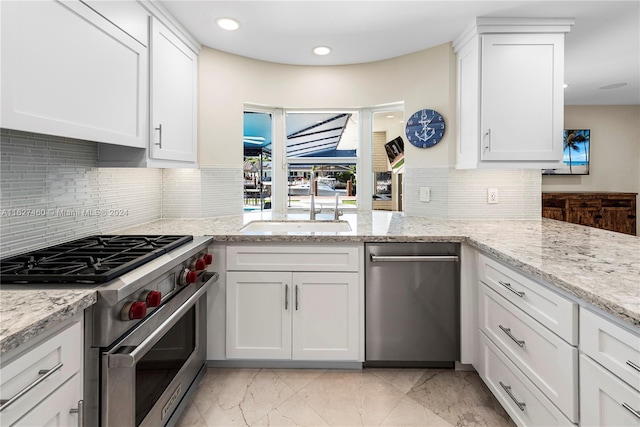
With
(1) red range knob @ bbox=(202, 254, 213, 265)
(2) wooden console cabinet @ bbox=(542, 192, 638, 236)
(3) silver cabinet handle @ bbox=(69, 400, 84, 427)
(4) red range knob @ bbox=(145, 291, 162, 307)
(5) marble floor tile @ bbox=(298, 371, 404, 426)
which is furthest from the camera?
(2) wooden console cabinet @ bbox=(542, 192, 638, 236)

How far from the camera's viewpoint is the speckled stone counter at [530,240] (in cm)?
109

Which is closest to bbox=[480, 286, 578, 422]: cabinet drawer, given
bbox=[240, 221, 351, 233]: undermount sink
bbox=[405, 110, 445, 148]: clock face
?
bbox=[240, 221, 351, 233]: undermount sink

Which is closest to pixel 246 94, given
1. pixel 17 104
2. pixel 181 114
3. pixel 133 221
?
pixel 181 114

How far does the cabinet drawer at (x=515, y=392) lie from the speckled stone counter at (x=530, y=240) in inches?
18.0

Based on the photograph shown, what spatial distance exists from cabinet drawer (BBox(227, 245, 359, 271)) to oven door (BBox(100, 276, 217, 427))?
0.24m

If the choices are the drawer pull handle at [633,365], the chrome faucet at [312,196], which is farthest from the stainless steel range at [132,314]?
the drawer pull handle at [633,365]

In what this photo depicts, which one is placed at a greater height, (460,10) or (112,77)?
(460,10)

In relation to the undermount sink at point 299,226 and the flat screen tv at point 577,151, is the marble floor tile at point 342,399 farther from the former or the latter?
the flat screen tv at point 577,151

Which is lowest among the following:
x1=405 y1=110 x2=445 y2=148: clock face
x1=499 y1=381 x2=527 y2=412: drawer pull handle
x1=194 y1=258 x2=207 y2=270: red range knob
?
x1=499 y1=381 x2=527 y2=412: drawer pull handle

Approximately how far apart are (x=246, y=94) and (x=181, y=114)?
684mm

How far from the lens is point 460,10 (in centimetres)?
215

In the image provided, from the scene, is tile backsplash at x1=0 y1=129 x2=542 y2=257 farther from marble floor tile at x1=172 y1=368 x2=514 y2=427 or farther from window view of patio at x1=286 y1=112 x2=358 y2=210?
marble floor tile at x1=172 y1=368 x2=514 y2=427

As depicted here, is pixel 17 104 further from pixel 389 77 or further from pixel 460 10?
pixel 389 77

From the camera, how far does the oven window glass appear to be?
1303 mm
